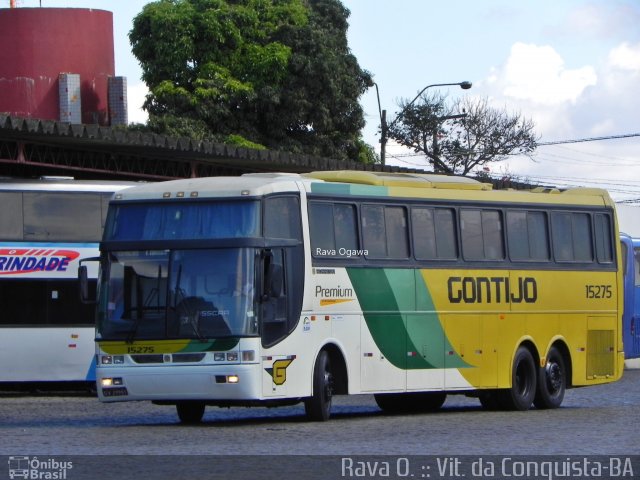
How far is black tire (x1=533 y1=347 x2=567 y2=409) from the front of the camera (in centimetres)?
2245

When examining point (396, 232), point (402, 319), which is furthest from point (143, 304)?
point (396, 232)

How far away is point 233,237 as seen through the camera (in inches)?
704

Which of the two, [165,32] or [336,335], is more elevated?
[165,32]

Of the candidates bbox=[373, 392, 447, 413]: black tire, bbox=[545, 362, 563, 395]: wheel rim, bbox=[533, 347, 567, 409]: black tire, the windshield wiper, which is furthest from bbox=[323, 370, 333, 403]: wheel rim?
bbox=[545, 362, 563, 395]: wheel rim

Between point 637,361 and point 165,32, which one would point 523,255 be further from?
point 165,32

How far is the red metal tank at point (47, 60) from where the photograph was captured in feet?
195

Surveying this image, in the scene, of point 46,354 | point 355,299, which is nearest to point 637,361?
point 46,354

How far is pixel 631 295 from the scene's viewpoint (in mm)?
35938

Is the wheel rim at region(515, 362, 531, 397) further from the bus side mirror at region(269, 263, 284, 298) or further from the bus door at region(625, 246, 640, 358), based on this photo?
the bus door at region(625, 246, 640, 358)

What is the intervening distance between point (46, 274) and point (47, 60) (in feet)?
109

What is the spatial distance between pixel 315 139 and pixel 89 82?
10942mm

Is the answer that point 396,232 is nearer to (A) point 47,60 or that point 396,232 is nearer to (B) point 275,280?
(B) point 275,280

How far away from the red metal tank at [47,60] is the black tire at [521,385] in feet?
130
